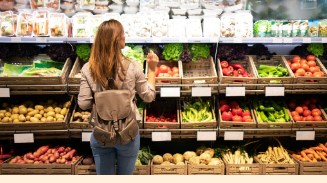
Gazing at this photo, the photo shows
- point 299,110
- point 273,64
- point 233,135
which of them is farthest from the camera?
point 273,64

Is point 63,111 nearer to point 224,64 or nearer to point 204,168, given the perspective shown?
point 204,168

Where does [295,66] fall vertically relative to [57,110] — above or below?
above

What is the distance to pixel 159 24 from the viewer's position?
10.7ft

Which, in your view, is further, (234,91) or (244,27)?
(244,27)

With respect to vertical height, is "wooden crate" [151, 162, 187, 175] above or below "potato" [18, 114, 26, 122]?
below

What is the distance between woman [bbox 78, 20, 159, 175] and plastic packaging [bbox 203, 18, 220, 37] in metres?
1.43

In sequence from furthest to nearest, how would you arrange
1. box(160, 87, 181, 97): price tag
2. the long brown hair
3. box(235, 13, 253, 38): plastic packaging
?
box(235, 13, 253, 38): plastic packaging, box(160, 87, 181, 97): price tag, the long brown hair

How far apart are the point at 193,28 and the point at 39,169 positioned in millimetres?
2508

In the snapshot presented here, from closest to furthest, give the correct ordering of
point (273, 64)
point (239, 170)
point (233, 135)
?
point (239, 170) < point (233, 135) < point (273, 64)

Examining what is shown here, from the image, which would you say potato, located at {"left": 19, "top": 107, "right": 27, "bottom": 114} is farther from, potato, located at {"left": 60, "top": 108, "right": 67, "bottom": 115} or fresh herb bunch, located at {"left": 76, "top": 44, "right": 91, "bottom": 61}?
fresh herb bunch, located at {"left": 76, "top": 44, "right": 91, "bottom": 61}

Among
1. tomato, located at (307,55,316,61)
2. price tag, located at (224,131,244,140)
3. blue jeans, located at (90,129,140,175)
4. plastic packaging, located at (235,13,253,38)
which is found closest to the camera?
blue jeans, located at (90,129,140,175)

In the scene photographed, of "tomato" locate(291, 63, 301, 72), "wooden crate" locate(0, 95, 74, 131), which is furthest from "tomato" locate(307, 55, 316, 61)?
"wooden crate" locate(0, 95, 74, 131)

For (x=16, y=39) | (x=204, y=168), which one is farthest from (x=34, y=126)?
(x=204, y=168)

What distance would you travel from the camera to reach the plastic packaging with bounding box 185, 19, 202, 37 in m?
3.25
